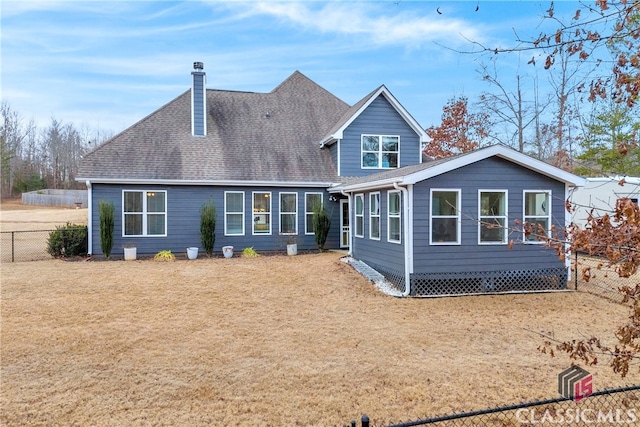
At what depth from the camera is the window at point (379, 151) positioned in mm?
16109

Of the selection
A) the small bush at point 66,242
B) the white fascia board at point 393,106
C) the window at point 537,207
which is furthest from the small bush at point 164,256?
the window at point 537,207

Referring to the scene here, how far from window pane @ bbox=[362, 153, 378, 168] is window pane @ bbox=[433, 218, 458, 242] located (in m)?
7.20

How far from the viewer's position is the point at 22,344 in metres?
5.80

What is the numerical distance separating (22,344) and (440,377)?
5.82m

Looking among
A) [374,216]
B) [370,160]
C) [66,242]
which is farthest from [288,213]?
[66,242]

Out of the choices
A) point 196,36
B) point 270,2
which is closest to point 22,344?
point 270,2

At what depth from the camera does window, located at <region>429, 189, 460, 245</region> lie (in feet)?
30.3

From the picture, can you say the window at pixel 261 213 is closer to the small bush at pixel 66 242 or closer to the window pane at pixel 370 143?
the window pane at pixel 370 143

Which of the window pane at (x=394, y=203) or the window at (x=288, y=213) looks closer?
the window pane at (x=394, y=203)

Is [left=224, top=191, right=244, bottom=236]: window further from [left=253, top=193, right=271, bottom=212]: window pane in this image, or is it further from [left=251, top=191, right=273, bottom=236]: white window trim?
[left=253, top=193, right=271, bottom=212]: window pane

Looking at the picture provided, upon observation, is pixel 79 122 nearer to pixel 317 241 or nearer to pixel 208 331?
pixel 317 241

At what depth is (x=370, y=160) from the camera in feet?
53.2

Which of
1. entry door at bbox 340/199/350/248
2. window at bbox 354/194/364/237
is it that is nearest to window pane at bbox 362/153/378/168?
entry door at bbox 340/199/350/248

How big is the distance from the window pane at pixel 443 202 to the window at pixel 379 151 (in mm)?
7024
